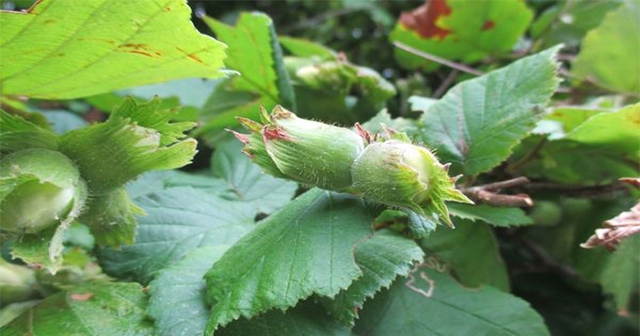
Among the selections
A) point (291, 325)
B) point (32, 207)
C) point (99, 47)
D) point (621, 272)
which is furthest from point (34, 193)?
point (621, 272)

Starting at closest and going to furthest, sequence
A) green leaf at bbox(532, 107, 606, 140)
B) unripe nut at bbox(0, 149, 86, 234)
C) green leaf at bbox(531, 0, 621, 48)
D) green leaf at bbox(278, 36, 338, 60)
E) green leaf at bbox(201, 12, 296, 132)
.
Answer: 1. unripe nut at bbox(0, 149, 86, 234)
2. green leaf at bbox(532, 107, 606, 140)
3. green leaf at bbox(201, 12, 296, 132)
4. green leaf at bbox(278, 36, 338, 60)
5. green leaf at bbox(531, 0, 621, 48)

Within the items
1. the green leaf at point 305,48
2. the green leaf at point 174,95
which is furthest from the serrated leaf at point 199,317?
the green leaf at point 305,48

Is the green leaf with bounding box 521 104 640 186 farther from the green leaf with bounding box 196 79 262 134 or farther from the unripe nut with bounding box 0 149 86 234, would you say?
the unripe nut with bounding box 0 149 86 234

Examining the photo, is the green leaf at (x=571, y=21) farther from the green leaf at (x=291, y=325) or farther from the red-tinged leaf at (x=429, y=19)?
the green leaf at (x=291, y=325)

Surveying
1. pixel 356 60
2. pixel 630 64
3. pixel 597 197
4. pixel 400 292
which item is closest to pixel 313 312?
pixel 400 292

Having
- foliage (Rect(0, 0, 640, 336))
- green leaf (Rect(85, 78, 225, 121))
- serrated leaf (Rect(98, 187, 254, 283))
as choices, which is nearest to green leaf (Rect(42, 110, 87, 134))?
green leaf (Rect(85, 78, 225, 121))

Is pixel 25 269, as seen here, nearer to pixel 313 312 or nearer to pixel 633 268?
pixel 313 312
